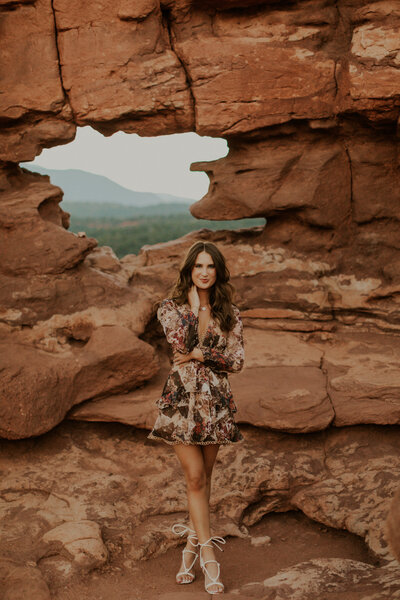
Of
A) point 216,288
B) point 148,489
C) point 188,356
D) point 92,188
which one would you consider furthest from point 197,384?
point 92,188

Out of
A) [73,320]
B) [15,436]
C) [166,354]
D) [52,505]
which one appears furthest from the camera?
[166,354]

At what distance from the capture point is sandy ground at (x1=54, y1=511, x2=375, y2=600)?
16.1ft

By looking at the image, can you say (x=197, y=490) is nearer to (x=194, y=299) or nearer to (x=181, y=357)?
(x=181, y=357)

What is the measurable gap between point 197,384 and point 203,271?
2.53ft

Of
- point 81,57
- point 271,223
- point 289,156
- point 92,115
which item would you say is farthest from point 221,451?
point 81,57

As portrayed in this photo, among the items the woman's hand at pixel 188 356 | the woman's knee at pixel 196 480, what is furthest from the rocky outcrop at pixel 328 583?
the woman's hand at pixel 188 356

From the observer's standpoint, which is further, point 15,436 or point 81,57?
point 81,57

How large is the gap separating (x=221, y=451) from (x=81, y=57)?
4.49 metres

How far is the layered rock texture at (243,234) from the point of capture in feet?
21.6

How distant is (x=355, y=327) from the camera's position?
25.6 ft

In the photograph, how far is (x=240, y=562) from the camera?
5.44 m

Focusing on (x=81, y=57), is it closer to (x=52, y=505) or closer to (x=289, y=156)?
(x=289, y=156)

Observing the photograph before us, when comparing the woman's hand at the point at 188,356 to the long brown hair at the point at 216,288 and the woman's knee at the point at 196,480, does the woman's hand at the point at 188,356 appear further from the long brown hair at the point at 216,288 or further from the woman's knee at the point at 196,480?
the woman's knee at the point at 196,480

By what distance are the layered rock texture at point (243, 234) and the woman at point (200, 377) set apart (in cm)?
159
